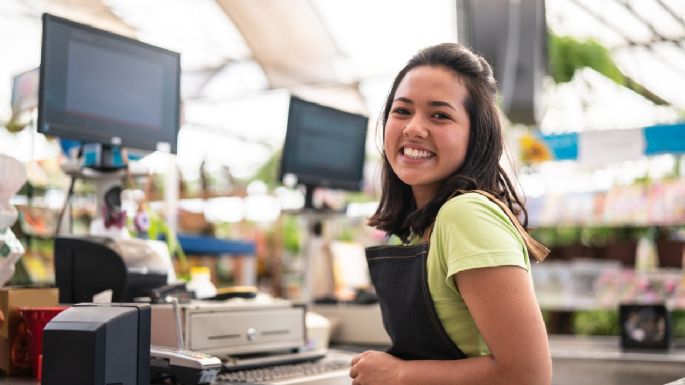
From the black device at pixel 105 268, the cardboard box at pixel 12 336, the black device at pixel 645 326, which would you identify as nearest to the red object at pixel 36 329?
the cardboard box at pixel 12 336

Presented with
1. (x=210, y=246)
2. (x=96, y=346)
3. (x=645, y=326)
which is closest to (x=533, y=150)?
(x=645, y=326)

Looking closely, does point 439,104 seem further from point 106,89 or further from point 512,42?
point 512,42

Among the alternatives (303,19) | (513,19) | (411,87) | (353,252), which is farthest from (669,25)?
(411,87)

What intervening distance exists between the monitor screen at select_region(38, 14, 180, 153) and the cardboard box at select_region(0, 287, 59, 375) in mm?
404

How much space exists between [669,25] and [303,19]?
5.39 m

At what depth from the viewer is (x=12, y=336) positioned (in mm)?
1642

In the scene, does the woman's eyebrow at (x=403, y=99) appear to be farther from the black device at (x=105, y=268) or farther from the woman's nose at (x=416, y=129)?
the black device at (x=105, y=268)

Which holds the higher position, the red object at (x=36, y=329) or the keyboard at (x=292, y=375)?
the red object at (x=36, y=329)

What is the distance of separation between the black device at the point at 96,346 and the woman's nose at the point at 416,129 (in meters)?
0.61

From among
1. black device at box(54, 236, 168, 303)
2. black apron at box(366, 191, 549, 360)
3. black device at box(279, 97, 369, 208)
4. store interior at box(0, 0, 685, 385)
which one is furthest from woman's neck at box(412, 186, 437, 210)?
black device at box(279, 97, 369, 208)

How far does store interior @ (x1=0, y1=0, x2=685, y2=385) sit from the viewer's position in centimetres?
196

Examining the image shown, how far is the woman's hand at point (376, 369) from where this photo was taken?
1.34m

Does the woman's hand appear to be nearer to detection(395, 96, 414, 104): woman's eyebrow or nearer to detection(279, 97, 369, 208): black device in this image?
detection(395, 96, 414, 104): woman's eyebrow

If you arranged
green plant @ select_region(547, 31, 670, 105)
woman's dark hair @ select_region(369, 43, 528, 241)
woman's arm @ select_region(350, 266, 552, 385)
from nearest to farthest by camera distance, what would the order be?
1. woman's arm @ select_region(350, 266, 552, 385)
2. woman's dark hair @ select_region(369, 43, 528, 241)
3. green plant @ select_region(547, 31, 670, 105)
